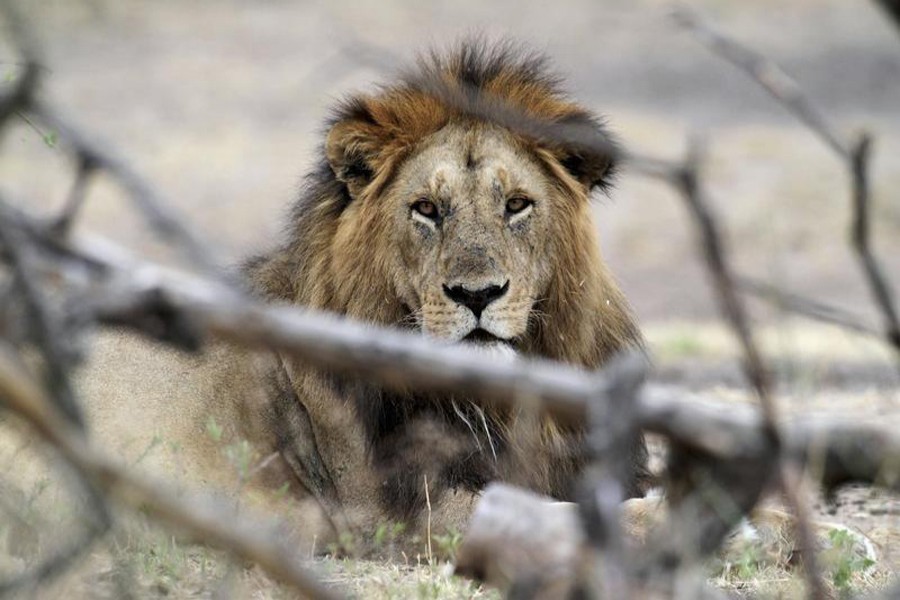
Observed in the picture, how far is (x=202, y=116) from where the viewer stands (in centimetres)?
1952

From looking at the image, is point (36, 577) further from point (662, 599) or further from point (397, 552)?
point (397, 552)

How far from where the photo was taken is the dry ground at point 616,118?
15.2 m

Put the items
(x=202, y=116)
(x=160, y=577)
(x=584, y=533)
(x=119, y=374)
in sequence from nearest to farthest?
(x=584, y=533), (x=160, y=577), (x=119, y=374), (x=202, y=116)

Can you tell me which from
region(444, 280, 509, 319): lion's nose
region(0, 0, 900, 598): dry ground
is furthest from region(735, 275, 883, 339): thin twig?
region(0, 0, 900, 598): dry ground

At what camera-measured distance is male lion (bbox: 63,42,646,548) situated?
16.8ft

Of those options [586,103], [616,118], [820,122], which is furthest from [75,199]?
[616,118]

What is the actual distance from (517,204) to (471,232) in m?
0.26

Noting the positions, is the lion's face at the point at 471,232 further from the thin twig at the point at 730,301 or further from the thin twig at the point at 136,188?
the thin twig at the point at 730,301

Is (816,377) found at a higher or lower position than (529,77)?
lower

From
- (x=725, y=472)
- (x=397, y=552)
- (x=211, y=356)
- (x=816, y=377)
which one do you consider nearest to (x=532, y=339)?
(x=397, y=552)

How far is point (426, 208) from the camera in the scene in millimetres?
5242

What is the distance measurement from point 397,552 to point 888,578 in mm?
1567

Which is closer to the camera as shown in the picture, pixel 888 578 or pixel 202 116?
pixel 888 578

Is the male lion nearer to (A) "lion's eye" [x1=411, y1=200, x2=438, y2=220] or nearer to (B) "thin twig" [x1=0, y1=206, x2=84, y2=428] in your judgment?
(A) "lion's eye" [x1=411, y1=200, x2=438, y2=220]
